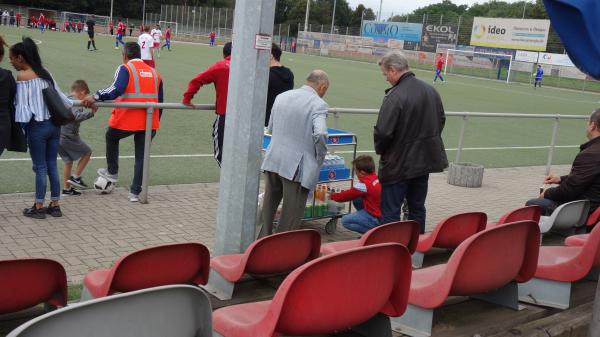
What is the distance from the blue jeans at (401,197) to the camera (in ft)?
19.4

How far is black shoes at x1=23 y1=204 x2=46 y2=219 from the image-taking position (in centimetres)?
659

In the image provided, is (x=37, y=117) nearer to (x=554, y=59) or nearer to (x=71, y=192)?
(x=71, y=192)

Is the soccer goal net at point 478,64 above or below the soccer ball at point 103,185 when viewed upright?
above

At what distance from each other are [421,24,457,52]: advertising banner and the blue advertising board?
2.51 feet

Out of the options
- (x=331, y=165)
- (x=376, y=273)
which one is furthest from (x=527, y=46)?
(x=376, y=273)

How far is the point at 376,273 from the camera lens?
267 centimetres

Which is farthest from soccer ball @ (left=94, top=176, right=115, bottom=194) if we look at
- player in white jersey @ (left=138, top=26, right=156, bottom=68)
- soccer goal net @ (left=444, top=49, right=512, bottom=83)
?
soccer goal net @ (left=444, top=49, right=512, bottom=83)

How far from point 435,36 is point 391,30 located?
6.34 m

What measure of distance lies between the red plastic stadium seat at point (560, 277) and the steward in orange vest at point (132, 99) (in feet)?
16.1

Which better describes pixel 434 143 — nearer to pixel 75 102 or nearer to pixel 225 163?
pixel 225 163

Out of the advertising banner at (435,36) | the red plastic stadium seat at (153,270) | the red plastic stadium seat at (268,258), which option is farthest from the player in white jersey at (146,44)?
the advertising banner at (435,36)

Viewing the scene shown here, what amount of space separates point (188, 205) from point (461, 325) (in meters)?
4.98

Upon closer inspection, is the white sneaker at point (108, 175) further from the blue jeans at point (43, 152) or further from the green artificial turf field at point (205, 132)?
the blue jeans at point (43, 152)

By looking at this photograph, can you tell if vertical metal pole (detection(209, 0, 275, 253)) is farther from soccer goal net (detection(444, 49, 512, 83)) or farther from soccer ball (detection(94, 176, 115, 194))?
soccer goal net (detection(444, 49, 512, 83))
